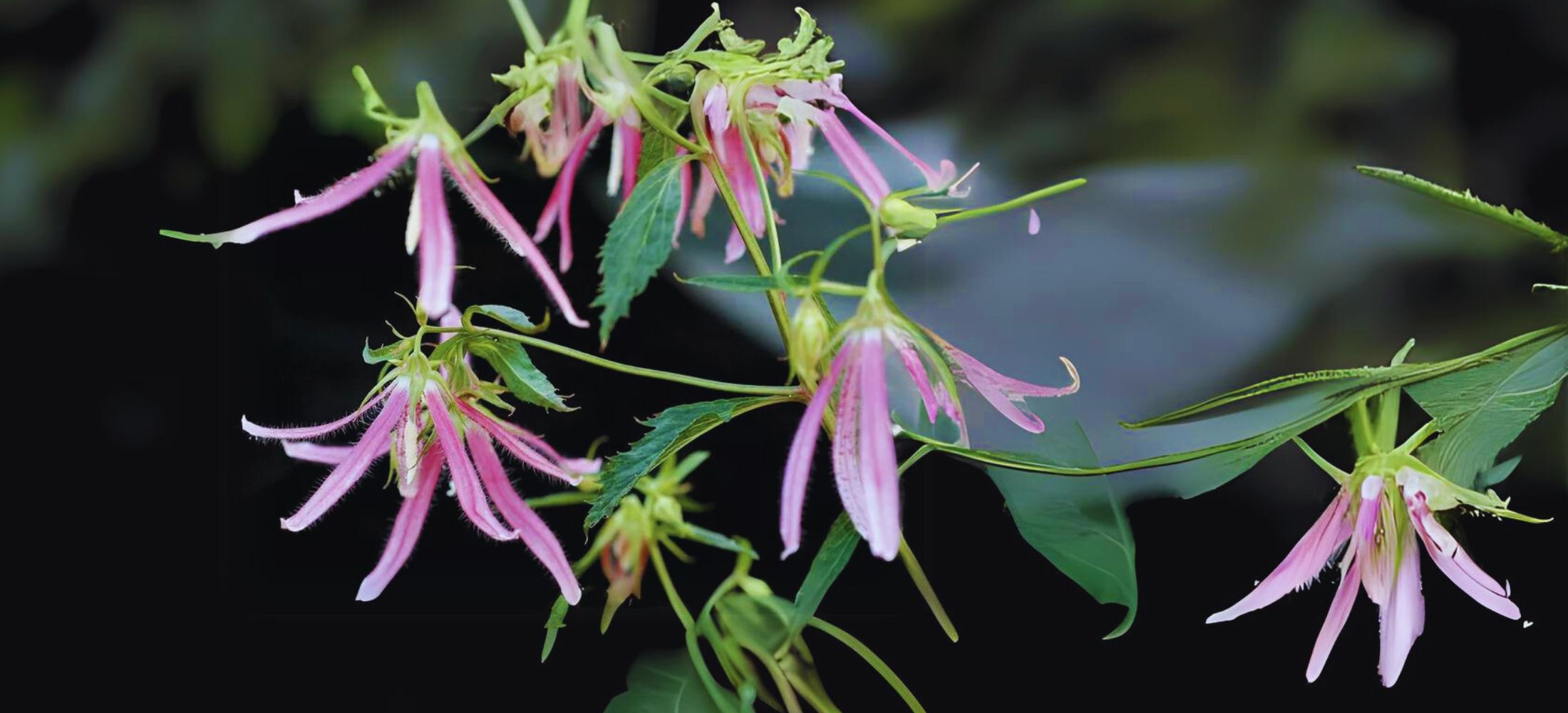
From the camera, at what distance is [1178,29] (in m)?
0.41

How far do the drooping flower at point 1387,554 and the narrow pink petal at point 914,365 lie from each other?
0.10m

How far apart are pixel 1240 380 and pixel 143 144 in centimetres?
40

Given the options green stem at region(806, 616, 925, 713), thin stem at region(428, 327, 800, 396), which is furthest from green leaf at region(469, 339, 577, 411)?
green stem at region(806, 616, 925, 713)

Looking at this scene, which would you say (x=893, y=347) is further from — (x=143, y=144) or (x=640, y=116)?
(x=143, y=144)

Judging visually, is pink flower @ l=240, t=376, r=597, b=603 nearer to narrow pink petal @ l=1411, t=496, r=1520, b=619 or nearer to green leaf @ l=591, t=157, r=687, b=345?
green leaf @ l=591, t=157, r=687, b=345

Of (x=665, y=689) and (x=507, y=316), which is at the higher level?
(x=507, y=316)

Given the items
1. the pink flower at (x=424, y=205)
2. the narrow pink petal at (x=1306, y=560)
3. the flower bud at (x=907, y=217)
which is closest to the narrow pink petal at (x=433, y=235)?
the pink flower at (x=424, y=205)

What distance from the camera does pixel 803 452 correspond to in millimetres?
277

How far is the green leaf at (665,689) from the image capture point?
0.39 m

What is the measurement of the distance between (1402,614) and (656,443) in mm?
201

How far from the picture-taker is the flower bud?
0.27 m

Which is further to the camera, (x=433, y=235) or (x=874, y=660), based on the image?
(x=874, y=660)

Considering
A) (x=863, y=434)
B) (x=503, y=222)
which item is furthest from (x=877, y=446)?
(x=503, y=222)

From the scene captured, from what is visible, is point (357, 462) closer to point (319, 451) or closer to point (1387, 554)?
point (319, 451)
